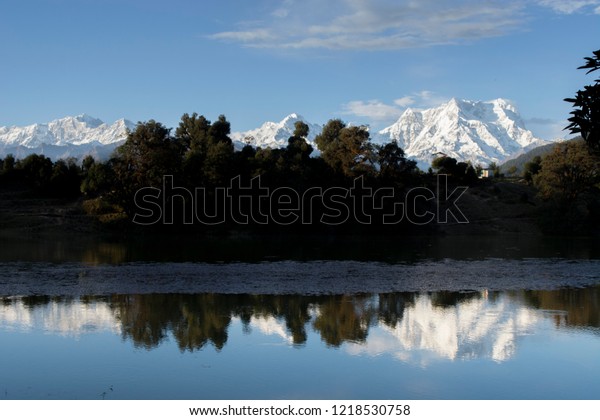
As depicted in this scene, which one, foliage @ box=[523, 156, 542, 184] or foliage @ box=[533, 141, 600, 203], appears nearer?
foliage @ box=[533, 141, 600, 203]

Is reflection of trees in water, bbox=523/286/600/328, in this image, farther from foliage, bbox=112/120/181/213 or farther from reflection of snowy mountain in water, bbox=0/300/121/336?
foliage, bbox=112/120/181/213

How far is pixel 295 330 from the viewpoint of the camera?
19.5 meters

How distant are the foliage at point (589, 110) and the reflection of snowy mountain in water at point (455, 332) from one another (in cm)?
648

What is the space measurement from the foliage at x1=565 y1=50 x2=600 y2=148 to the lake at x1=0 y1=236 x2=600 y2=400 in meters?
5.01

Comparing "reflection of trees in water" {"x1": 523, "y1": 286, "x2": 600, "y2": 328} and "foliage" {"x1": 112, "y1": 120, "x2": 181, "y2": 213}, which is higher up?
"foliage" {"x1": 112, "y1": 120, "x2": 181, "y2": 213}

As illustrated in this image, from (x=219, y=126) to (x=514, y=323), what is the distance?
62201mm

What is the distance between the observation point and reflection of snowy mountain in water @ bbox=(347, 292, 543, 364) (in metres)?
16.9

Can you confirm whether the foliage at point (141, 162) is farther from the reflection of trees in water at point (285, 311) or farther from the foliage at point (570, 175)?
the reflection of trees in water at point (285, 311)

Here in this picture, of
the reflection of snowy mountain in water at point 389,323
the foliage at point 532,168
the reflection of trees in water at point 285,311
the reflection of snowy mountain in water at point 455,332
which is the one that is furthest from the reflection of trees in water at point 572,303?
the foliage at point 532,168

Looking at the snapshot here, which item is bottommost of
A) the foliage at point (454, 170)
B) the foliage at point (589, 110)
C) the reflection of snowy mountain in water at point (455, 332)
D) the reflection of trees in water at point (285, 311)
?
the reflection of snowy mountain in water at point (455, 332)

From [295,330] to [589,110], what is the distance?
33.7 ft

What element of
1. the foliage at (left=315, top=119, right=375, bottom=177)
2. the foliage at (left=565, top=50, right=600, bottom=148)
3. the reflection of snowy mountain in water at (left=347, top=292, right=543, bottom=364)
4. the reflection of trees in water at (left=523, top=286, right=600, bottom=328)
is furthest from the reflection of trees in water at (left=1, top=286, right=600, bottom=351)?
the foliage at (left=315, top=119, right=375, bottom=177)

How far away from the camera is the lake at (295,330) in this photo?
14.0 meters
